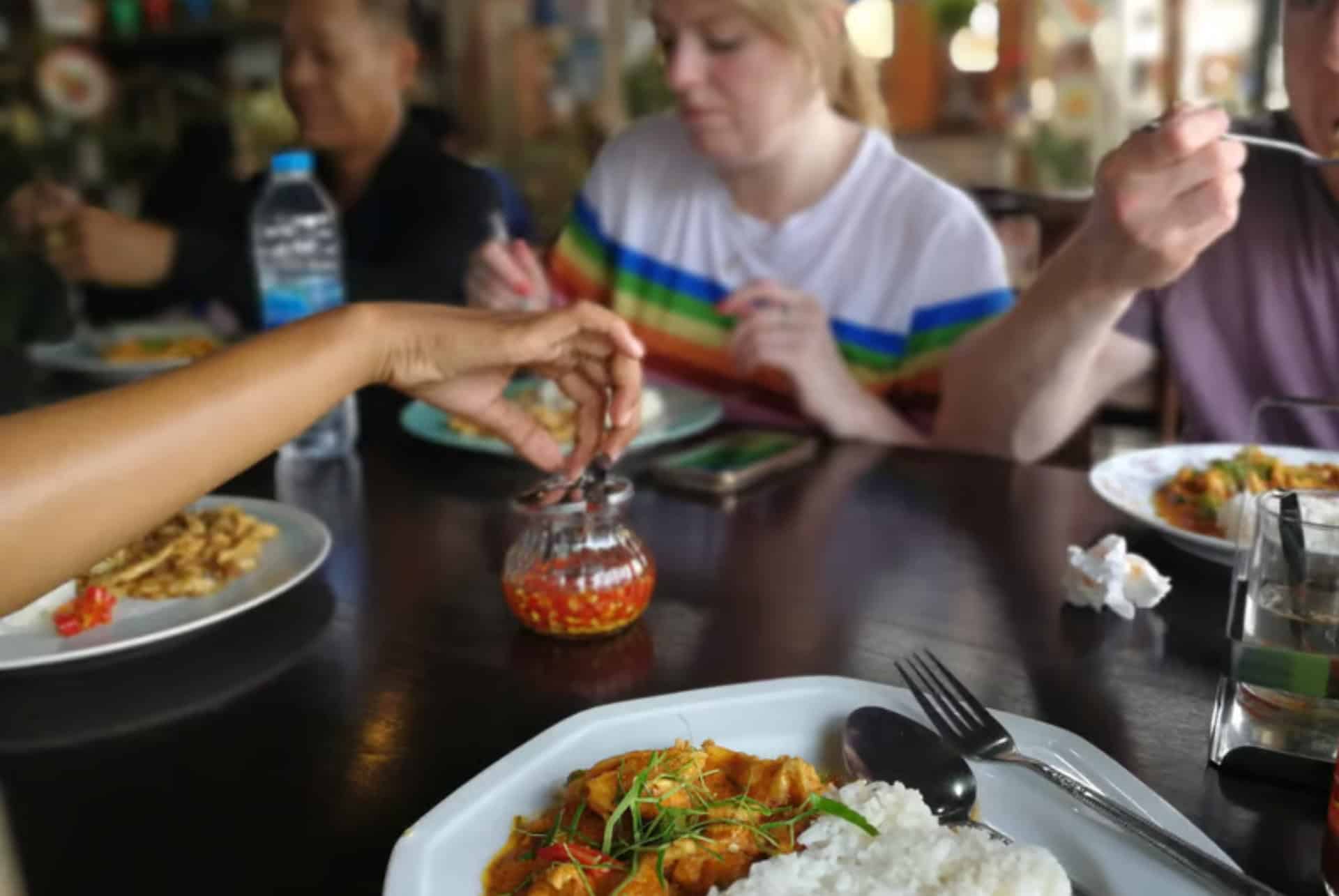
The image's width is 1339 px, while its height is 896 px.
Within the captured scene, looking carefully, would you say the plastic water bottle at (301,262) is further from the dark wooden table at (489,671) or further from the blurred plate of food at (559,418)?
the dark wooden table at (489,671)

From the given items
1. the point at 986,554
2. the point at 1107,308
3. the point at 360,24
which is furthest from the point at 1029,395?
the point at 360,24

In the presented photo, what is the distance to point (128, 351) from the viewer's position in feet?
6.39

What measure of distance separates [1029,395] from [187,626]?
1060 mm

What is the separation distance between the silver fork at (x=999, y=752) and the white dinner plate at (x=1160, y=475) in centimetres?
31

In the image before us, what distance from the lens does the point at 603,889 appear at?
0.55m

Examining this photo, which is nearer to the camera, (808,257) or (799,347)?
(799,347)

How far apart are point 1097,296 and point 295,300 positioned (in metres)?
1.02

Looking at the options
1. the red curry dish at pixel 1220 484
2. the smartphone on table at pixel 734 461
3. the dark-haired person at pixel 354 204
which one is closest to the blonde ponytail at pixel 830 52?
the smartphone on table at pixel 734 461

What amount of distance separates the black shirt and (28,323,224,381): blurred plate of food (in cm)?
13

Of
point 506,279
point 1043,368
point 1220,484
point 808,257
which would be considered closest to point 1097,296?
point 1043,368

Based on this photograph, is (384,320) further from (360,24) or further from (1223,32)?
(1223,32)

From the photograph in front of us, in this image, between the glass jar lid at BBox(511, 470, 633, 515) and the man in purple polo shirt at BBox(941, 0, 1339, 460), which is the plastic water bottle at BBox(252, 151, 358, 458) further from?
the man in purple polo shirt at BBox(941, 0, 1339, 460)

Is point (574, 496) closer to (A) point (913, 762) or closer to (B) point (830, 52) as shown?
(A) point (913, 762)

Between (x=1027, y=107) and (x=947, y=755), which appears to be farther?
(x=1027, y=107)
